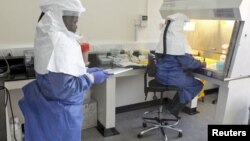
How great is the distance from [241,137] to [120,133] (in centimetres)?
138

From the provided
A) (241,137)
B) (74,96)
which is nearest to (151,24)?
(241,137)

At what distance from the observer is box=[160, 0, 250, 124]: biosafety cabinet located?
6.79ft

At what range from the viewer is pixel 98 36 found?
3109mm

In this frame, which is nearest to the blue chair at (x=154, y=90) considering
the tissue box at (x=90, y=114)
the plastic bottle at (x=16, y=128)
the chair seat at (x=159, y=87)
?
the chair seat at (x=159, y=87)

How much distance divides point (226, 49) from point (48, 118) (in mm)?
1959

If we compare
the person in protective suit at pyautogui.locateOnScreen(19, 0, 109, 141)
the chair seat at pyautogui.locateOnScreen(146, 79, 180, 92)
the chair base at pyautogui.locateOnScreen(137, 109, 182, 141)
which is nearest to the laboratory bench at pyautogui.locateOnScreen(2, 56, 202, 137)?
the chair seat at pyautogui.locateOnScreen(146, 79, 180, 92)

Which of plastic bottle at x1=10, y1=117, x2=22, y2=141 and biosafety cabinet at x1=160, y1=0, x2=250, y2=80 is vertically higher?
biosafety cabinet at x1=160, y1=0, x2=250, y2=80

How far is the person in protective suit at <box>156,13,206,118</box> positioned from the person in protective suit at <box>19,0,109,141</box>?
46.3 inches

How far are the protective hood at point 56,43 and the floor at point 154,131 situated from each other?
1519 mm

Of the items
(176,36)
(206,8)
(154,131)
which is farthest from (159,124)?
(206,8)

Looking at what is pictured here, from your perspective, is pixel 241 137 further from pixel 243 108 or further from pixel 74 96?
pixel 74 96

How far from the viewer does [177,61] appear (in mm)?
2588

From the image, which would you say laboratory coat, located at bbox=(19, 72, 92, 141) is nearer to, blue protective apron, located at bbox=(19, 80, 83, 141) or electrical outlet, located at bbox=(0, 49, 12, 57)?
blue protective apron, located at bbox=(19, 80, 83, 141)

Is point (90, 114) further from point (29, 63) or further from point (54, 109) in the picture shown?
point (54, 109)
